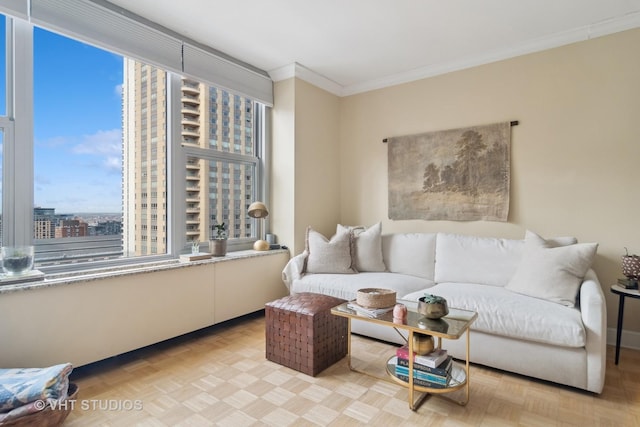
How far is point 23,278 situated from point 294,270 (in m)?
2.03

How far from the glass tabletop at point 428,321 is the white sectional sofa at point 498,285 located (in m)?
0.41

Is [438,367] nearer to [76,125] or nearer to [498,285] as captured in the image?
[498,285]

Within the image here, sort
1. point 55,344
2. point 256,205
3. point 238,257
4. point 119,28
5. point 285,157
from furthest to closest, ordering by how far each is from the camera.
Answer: point 285,157
point 256,205
point 238,257
point 119,28
point 55,344

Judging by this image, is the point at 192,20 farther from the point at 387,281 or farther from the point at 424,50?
the point at 387,281

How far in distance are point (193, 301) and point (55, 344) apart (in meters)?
0.95

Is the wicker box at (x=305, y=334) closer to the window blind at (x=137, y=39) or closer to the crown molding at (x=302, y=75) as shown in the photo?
the window blind at (x=137, y=39)

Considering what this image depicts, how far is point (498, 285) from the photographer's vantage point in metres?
2.85

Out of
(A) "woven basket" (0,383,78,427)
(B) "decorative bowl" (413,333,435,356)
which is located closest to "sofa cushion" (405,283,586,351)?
(B) "decorative bowl" (413,333,435,356)

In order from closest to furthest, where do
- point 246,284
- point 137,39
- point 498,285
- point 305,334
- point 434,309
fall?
point 434,309 → point 305,334 → point 137,39 → point 498,285 → point 246,284

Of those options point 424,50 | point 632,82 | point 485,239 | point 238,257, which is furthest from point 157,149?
point 632,82

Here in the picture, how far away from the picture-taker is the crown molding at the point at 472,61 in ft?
9.10

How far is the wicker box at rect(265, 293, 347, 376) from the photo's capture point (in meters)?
2.31

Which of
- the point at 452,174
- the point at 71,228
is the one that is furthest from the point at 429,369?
the point at 71,228

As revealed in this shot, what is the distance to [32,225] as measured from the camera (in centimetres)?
228
